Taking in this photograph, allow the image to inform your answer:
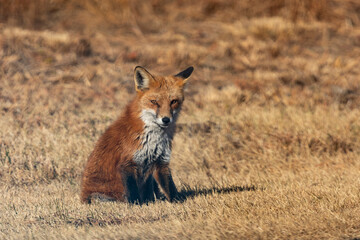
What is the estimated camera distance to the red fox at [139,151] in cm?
629

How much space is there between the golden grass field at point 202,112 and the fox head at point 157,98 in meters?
1.01

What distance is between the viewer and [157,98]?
6484 millimetres

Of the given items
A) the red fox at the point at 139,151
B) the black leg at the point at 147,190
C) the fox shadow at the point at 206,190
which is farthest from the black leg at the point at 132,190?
the fox shadow at the point at 206,190

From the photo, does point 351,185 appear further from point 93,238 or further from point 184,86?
point 93,238

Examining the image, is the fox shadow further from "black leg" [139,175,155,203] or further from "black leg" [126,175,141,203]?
"black leg" [126,175,141,203]

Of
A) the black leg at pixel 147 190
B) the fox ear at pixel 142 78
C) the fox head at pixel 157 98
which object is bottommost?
the black leg at pixel 147 190

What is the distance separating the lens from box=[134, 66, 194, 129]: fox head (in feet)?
21.0

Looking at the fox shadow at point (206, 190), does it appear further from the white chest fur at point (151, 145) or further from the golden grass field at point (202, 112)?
the white chest fur at point (151, 145)

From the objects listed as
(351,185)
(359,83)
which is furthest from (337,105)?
(351,185)

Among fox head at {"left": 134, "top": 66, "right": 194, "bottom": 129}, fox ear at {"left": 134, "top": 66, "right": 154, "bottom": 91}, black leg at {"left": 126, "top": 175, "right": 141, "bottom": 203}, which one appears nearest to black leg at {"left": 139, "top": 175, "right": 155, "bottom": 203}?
black leg at {"left": 126, "top": 175, "right": 141, "bottom": 203}

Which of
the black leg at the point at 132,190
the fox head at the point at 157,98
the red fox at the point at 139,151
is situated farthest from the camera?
the fox head at the point at 157,98

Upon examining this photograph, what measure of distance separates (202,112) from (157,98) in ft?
13.4

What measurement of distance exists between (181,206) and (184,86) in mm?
1725

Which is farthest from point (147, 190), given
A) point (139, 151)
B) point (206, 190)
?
point (206, 190)
